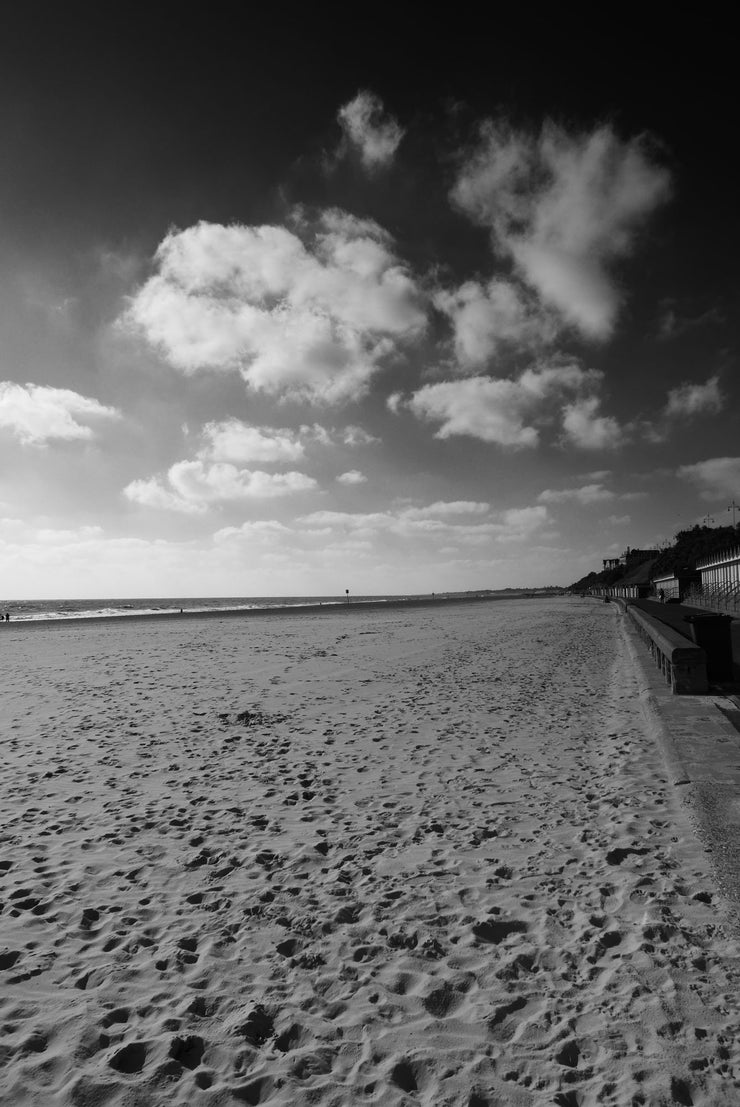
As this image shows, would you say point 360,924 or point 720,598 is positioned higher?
point 720,598

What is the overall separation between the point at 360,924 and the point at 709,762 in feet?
16.7

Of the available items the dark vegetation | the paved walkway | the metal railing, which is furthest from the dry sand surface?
the dark vegetation

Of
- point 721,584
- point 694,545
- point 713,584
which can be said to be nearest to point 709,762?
point 721,584

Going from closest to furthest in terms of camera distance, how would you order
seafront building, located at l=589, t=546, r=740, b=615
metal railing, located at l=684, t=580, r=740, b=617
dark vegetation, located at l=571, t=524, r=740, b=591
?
metal railing, located at l=684, t=580, r=740, b=617
seafront building, located at l=589, t=546, r=740, b=615
dark vegetation, located at l=571, t=524, r=740, b=591

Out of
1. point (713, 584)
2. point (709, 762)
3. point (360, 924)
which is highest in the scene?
point (713, 584)

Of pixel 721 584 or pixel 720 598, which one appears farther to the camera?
pixel 721 584

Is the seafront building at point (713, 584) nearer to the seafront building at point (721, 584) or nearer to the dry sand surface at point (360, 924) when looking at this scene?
the seafront building at point (721, 584)

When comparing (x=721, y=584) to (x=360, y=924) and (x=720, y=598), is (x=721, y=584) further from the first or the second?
(x=360, y=924)

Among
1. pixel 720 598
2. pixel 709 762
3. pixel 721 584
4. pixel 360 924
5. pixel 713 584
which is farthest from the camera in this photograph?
pixel 713 584

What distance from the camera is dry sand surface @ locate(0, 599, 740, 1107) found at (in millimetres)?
3303

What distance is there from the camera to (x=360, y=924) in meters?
4.70

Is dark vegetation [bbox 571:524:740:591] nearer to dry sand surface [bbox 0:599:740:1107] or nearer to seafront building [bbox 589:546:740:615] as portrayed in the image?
seafront building [bbox 589:546:740:615]

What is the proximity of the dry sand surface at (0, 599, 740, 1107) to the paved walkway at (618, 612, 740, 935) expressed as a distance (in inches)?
8.5

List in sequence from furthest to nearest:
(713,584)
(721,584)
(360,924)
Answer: (713,584) → (721,584) → (360,924)
